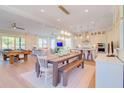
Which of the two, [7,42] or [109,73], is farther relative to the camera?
[7,42]

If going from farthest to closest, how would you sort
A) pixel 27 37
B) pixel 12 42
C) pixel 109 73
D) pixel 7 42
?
pixel 27 37 < pixel 12 42 < pixel 7 42 < pixel 109 73

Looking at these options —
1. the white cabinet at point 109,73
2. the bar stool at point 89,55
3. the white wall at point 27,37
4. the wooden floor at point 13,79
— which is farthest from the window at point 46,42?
the white cabinet at point 109,73

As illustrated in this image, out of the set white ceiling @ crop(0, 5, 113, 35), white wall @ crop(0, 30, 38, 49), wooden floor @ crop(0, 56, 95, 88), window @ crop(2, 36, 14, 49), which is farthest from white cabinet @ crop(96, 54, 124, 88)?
window @ crop(2, 36, 14, 49)

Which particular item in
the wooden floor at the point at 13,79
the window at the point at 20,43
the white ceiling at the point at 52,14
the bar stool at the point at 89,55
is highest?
the white ceiling at the point at 52,14

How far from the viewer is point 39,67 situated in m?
3.42

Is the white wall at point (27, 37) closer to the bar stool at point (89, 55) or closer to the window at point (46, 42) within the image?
the window at point (46, 42)

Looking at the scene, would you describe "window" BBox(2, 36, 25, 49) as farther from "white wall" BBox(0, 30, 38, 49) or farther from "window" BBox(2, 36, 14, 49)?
"white wall" BBox(0, 30, 38, 49)

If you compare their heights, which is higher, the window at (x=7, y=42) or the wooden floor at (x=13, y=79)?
the window at (x=7, y=42)

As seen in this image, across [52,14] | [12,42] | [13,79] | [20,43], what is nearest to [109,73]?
[13,79]

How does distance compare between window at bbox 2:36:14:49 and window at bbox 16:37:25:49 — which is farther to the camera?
window at bbox 16:37:25:49

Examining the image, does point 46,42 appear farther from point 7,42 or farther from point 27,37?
point 7,42

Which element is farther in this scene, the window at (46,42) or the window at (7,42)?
the window at (46,42)
